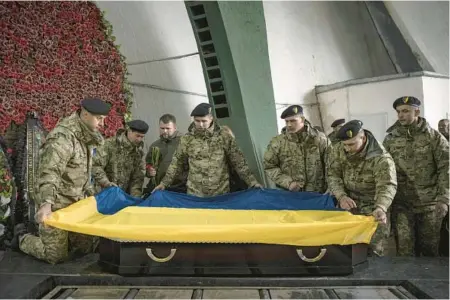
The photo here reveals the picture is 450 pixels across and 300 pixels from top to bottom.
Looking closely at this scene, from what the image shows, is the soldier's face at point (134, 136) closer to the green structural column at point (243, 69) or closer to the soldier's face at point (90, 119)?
the soldier's face at point (90, 119)

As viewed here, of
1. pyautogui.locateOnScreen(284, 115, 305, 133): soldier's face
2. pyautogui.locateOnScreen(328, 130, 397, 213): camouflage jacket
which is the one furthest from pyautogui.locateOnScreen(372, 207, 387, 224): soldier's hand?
pyautogui.locateOnScreen(284, 115, 305, 133): soldier's face

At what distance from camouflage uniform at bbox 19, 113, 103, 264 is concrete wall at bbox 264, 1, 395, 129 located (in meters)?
3.73

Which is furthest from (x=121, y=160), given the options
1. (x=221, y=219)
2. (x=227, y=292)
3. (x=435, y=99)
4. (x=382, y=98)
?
(x=435, y=99)

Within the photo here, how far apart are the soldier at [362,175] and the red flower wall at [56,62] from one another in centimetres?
308

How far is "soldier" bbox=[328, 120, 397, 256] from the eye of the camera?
3.01 metres

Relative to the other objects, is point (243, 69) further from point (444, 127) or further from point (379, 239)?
point (379, 239)

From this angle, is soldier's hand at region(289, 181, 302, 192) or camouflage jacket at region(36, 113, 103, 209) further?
soldier's hand at region(289, 181, 302, 192)

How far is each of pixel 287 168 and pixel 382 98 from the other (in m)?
3.16

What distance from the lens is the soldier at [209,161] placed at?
12.6 feet

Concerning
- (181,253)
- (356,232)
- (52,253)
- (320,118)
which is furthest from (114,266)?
(320,118)

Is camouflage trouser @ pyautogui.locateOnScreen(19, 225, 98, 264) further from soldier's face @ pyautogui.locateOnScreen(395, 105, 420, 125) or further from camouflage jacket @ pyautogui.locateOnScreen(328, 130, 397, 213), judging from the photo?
soldier's face @ pyautogui.locateOnScreen(395, 105, 420, 125)

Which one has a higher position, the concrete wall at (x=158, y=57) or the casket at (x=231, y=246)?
the concrete wall at (x=158, y=57)

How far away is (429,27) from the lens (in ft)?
22.1

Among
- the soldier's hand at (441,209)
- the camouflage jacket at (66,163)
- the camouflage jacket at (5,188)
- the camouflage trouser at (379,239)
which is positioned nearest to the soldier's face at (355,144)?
the camouflage trouser at (379,239)
